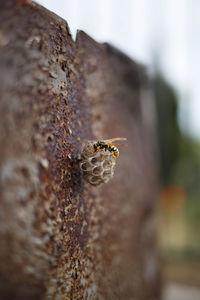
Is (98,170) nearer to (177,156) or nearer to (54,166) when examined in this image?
(54,166)

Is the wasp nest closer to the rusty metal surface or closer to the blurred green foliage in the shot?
the rusty metal surface

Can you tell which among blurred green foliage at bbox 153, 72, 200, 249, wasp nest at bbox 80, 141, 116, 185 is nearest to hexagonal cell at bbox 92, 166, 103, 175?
wasp nest at bbox 80, 141, 116, 185

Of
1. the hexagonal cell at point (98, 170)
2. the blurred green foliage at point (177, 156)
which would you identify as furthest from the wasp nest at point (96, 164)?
the blurred green foliage at point (177, 156)

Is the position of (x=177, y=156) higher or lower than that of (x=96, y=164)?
higher

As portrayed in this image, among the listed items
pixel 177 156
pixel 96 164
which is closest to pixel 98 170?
pixel 96 164

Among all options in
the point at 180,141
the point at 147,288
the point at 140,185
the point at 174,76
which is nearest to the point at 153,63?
the point at 174,76

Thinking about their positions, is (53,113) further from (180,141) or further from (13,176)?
(180,141)

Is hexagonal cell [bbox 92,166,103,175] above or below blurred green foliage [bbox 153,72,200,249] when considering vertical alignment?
below
